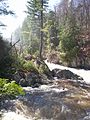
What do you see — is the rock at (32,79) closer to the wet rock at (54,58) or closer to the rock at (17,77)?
the rock at (17,77)

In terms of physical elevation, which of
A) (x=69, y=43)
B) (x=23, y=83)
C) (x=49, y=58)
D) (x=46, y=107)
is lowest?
(x=49, y=58)

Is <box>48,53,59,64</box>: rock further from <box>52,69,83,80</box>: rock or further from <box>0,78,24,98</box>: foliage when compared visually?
<box>0,78,24,98</box>: foliage

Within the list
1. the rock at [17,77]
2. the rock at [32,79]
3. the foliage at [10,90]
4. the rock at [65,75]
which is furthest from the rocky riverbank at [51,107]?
the rock at [65,75]

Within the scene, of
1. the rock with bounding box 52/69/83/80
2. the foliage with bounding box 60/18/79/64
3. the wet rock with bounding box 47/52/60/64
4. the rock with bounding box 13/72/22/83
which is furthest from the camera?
the wet rock with bounding box 47/52/60/64

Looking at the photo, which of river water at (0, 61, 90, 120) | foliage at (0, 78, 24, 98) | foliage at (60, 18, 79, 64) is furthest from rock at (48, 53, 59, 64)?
foliage at (0, 78, 24, 98)

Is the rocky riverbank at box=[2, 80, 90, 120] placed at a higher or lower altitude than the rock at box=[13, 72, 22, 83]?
higher

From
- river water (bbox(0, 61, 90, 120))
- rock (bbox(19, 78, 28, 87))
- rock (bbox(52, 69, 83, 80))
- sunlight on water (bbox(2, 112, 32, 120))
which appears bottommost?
rock (bbox(52, 69, 83, 80))

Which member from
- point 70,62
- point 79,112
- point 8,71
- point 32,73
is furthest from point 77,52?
point 79,112

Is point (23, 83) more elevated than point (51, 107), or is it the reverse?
point (51, 107)

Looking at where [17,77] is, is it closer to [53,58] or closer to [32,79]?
[32,79]

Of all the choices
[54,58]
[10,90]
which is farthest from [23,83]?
[54,58]

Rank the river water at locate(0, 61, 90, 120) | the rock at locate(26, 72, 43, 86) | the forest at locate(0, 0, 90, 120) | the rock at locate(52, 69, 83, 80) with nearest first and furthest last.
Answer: the forest at locate(0, 0, 90, 120), the river water at locate(0, 61, 90, 120), the rock at locate(26, 72, 43, 86), the rock at locate(52, 69, 83, 80)

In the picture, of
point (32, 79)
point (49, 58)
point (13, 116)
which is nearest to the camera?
point (13, 116)

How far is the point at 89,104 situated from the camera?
12.9 metres
